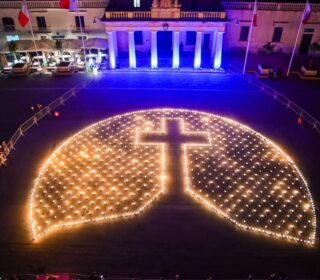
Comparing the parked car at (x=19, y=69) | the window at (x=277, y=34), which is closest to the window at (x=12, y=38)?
the parked car at (x=19, y=69)

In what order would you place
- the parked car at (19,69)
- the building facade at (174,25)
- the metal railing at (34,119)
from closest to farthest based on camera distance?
1. the metal railing at (34,119)
2. the building facade at (174,25)
3. the parked car at (19,69)

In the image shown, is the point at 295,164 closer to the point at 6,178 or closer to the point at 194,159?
the point at 194,159

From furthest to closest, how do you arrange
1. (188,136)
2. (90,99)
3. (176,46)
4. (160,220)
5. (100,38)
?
(100,38)
(176,46)
(90,99)
(188,136)
(160,220)

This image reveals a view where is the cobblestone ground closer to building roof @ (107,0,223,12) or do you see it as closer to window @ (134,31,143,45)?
building roof @ (107,0,223,12)

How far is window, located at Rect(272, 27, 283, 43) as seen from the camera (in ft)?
141

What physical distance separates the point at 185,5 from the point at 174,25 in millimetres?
4929

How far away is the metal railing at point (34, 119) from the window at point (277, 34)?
1019 inches

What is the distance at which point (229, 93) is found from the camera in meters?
34.3

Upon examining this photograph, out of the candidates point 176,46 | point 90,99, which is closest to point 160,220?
point 90,99

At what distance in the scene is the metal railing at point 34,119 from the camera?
2494 cm

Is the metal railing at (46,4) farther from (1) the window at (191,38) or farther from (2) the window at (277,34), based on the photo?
(2) the window at (277,34)

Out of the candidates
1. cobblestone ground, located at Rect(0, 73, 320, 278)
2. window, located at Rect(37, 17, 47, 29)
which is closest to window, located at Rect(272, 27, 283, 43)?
cobblestone ground, located at Rect(0, 73, 320, 278)

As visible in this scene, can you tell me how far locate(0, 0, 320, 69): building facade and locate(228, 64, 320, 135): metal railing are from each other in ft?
10.9

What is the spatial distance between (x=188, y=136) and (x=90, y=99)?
11856 mm
